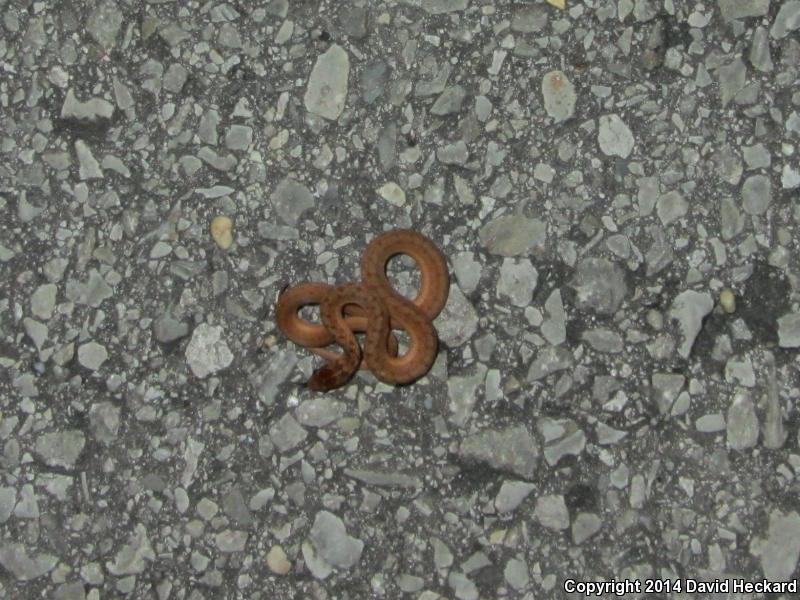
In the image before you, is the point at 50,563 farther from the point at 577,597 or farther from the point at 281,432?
the point at 577,597

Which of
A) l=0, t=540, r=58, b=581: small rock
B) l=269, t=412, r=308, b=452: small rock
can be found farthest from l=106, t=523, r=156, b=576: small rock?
l=269, t=412, r=308, b=452: small rock

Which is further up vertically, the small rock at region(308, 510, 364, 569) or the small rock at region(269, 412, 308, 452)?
the small rock at region(269, 412, 308, 452)

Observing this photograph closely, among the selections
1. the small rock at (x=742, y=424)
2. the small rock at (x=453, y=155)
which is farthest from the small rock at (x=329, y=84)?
the small rock at (x=742, y=424)

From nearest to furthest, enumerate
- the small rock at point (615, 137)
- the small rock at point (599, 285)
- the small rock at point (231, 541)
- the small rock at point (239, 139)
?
1. the small rock at point (231, 541)
2. the small rock at point (599, 285)
3. the small rock at point (615, 137)
4. the small rock at point (239, 139)

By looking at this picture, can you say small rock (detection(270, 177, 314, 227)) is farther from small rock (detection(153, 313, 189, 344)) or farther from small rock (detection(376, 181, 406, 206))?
small rock (detection(153, 313, 189, 344))

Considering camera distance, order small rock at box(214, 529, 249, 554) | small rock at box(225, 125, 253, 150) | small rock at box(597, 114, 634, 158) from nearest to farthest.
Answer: small rock at box(214, 529, 249, 554) → small rock at box(597, 114, 634, 158) → small rock at box(225, 125, 253, 150)

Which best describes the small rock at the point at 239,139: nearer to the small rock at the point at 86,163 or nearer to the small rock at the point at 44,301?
the small rock at the point at 86,163

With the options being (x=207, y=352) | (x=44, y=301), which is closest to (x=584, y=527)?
(x=207, y=352)
